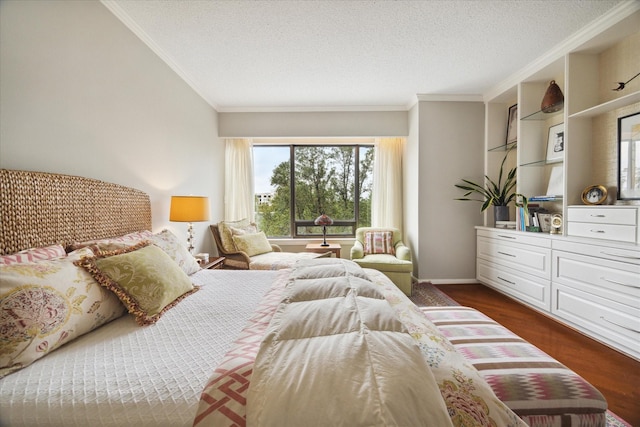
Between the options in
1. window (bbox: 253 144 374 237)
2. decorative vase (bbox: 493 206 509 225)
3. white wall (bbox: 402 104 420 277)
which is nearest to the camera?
decorative vase (bbox: 493 206 509 225)

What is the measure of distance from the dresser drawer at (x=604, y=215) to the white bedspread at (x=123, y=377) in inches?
113

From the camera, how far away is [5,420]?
2.34 ft

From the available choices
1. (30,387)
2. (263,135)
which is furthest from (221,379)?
(263,135)

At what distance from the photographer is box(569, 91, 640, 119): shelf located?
2055mm

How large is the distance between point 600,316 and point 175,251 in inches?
132

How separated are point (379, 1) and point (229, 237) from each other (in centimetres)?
292

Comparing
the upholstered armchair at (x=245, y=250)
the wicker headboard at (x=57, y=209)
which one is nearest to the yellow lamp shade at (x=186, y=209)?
the wicker headboard at (x=57, y=209)

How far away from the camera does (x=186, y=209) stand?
→ 2545mm

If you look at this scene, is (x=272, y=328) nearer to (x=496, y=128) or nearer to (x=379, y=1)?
(x=379, y=1)

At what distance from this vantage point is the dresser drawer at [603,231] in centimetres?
201

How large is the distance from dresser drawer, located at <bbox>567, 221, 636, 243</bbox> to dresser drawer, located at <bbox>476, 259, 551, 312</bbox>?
55 cm

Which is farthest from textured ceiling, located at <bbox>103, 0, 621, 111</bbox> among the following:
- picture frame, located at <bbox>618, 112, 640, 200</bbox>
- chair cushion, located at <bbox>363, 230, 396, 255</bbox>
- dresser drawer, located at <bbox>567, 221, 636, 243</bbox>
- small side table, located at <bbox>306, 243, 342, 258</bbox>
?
small side table, located at <bbox>306, 243, 342, 258</bbox>

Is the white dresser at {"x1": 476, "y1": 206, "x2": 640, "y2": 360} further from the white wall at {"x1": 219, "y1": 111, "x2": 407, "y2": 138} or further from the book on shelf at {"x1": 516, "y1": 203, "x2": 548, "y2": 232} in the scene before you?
the white wall at {"x1": 219, "y1": 111, "x2": 407, "y2": 138}

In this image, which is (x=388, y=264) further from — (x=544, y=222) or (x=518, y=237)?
(x=544, y=222)
